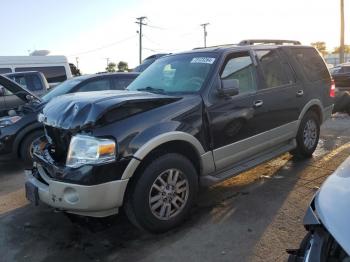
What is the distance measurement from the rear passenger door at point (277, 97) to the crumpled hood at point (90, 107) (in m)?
1.50

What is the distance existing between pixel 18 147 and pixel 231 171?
4.02 m

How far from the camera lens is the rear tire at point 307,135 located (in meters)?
6.07

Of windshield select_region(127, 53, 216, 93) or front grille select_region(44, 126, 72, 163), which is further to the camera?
windshield select_region(127, 53, 216, 93)

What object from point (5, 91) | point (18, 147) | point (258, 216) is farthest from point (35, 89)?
point (258, 216)

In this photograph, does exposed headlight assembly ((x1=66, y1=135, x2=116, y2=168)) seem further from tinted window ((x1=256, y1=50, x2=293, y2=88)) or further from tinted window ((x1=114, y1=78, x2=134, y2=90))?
tinted window ((x1=114, y1=78, x2=134, y2=90))

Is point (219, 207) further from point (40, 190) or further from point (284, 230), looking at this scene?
point (40, 190)

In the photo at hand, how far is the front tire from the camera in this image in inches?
150

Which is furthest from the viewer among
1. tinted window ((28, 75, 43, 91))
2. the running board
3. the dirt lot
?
tinted window ((28, 75, 43, 91))

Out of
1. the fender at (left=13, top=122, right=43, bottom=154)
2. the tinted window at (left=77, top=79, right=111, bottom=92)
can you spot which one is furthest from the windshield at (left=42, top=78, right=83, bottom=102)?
the fender at (left=13, top=122, right=43, bottom=154)

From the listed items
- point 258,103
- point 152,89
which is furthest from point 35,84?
A: point 258,103

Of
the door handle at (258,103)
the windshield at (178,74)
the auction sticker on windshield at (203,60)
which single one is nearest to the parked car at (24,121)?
the windshield at (178,74)

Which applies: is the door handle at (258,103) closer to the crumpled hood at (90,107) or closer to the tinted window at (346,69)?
the crumpled hood at (90,107)

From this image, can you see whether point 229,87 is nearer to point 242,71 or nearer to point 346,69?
point 242,71

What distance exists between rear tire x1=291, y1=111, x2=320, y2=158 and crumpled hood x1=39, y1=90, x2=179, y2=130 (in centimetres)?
267
